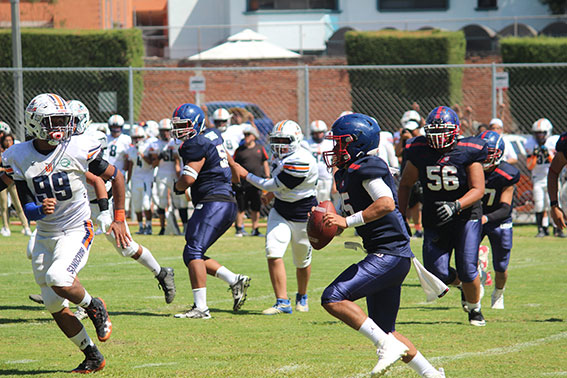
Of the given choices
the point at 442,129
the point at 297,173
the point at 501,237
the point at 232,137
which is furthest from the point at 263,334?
the point at 232,137

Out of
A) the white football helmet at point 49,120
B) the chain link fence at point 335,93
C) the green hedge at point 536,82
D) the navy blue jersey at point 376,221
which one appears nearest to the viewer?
the navy blue jersey at point 376,221

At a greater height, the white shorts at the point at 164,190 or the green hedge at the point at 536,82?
the green hedge at the point at 536,82

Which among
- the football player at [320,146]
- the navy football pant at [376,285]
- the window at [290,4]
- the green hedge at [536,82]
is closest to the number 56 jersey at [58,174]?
the navy football pant at [376,285]

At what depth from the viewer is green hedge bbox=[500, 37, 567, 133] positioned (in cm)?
1967

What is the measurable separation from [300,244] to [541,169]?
769 cm

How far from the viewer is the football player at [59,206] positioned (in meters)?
5.83

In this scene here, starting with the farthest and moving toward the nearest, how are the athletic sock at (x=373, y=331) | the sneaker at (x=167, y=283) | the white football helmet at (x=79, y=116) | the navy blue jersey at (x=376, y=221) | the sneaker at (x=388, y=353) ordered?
the sneaker at (x=167, y=283), the white football helmet at (x=79, y=116), the navy blue jersey at (x=376, y=221), the athletic sock at (x=373, y=331), the sneaker at (x=388, y=353)

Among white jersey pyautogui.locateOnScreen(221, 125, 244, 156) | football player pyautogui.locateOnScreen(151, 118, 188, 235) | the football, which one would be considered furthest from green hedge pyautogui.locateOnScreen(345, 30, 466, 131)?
the football

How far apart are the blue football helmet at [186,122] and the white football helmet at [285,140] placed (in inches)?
30.2

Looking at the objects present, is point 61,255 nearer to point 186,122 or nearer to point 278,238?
point 186,122

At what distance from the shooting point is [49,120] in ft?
19.2

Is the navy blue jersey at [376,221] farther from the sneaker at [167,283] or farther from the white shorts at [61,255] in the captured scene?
the sneaker at [167,283]

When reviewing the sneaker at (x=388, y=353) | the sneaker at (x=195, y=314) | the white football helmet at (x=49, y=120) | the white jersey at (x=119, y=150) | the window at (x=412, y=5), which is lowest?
the sneaker at (x=195, y=314)

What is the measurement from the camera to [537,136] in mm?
14719
